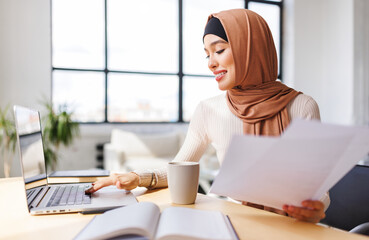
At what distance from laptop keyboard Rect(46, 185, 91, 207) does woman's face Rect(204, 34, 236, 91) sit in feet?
1.79

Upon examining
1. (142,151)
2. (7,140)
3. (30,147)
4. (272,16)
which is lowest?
(142,151)

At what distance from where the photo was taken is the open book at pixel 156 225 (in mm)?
493

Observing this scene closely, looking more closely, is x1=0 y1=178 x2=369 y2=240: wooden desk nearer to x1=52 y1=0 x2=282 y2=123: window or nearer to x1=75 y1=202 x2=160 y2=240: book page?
x1=75 y1=202 x2=160 y2=240: book page

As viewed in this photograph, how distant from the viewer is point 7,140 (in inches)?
133

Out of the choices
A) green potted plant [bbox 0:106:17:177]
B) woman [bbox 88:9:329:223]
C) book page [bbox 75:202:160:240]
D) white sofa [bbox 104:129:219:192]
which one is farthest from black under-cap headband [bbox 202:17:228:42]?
green potted plant [bbox 0:106:17:177]

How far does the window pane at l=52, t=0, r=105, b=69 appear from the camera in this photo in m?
4.22

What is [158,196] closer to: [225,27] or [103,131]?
[225,27]

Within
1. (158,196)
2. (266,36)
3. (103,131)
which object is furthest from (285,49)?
(158,196)

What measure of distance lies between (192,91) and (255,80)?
387cm

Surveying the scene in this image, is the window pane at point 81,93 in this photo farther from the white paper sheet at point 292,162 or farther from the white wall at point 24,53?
the white paper sheet at point 292,162

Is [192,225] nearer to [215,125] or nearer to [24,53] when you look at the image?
[215,125]

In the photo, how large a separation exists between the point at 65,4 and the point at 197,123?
382cm

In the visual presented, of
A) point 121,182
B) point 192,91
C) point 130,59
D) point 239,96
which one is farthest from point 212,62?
point 192,91

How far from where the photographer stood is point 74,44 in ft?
14.1
